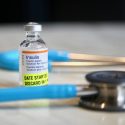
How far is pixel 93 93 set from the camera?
2.14 ft

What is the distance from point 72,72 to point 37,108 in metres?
0.31

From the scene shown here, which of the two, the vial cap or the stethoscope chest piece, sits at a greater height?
the vial cap

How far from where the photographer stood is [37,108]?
2.19 feet

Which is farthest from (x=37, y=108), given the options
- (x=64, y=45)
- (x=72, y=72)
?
(x=64, y=45)

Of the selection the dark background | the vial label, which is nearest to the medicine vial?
the vial label

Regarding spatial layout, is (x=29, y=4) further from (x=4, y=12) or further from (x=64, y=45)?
(x=64, y=45)

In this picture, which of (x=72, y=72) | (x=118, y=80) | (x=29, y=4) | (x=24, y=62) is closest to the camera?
(x=118, y=80)

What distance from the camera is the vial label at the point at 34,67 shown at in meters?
0.74

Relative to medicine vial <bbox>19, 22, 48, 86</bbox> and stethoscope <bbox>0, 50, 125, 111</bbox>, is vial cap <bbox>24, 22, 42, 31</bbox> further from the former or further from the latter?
stethoscope <bbox>0, 50, 125, 111</bbox>

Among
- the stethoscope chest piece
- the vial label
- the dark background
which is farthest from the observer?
the dark background

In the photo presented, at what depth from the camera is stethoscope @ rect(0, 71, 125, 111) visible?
25.0 inches

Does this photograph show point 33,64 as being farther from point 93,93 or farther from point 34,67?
point 93,93

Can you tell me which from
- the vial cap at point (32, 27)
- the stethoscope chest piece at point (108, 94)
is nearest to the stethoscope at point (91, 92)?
the stethoscope chest piece at point (108, 94)

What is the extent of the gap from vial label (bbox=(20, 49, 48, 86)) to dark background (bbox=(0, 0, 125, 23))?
205 cm
